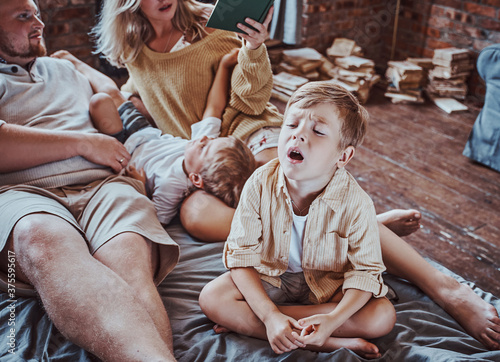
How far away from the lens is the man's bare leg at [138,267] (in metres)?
1.22

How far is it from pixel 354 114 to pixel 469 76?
2878 mm

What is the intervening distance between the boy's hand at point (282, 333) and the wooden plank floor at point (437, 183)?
99 cm

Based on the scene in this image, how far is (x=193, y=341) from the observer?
1.27 metres

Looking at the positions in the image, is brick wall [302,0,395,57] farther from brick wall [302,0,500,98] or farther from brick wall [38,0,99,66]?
brick wall [38,0,99,66]

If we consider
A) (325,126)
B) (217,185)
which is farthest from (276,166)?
(217,185)

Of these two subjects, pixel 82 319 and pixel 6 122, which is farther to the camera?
pixel 6 122

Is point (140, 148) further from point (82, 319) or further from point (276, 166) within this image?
point (82, 319)

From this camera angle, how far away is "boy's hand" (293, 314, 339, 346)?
43.7 inches

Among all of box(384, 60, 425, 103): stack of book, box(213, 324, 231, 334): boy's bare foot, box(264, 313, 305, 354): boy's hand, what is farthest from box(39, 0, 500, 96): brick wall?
box(264, 313, 305, 354): boy's hand

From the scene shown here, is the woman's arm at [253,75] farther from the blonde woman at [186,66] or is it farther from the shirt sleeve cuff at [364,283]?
the shirt sleeve cuff at [364,283]

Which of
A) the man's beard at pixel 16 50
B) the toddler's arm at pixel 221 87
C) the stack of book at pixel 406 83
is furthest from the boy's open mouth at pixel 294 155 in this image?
the stack of book at pixel 406 83

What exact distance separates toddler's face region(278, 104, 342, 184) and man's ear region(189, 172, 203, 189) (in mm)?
516

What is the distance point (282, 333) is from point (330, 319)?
12 cm

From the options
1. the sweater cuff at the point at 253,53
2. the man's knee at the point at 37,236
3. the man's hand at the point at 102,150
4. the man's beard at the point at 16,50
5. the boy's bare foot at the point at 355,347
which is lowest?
the boy's bare foot at the point at 355,347
